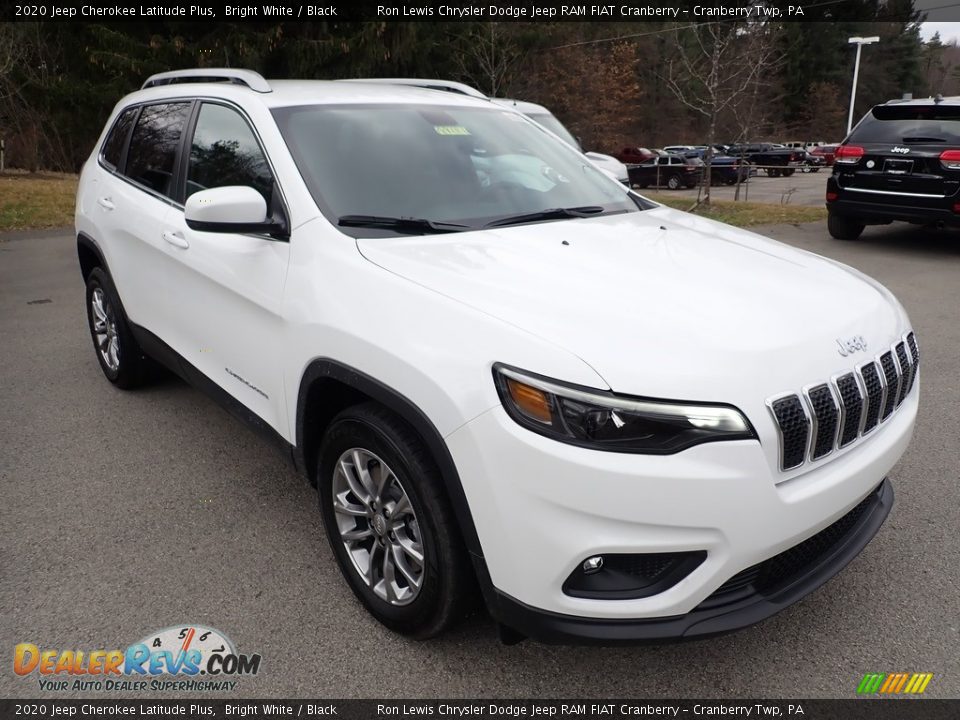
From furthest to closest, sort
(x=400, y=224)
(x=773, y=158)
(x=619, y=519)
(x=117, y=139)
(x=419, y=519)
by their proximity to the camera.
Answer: (x=773, y=158)
(x=117, y=139)
(x=400, y=224)
(x=419, y=519)
(x=619, y=519)

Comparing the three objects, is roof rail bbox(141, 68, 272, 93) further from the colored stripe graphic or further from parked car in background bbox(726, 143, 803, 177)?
parked car in background bbox(726, 143, 803, 177)

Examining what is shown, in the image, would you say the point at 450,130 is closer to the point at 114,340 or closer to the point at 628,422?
the point at 628,422

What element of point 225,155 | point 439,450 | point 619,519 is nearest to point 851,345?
point 619,519

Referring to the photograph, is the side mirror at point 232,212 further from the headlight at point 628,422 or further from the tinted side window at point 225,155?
the headlight at point 628,422

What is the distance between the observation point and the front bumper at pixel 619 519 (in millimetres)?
1849

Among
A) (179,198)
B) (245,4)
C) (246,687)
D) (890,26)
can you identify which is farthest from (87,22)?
(890,26)

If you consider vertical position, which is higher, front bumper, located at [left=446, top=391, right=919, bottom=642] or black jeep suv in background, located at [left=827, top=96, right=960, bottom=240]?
black jeep suv in background, located at [left=827, top=96, right=960, bottom=240]

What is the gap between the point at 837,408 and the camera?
2.08 meters

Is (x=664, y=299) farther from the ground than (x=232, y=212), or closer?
closer

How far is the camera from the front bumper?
1.85m

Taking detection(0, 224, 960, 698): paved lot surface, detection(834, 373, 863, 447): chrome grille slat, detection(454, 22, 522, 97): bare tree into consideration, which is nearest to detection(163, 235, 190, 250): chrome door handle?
detection(0, 224, 960, 698): paved lot surface

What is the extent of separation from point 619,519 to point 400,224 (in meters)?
1.43

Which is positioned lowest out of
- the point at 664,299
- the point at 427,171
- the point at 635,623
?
the point at 635,623

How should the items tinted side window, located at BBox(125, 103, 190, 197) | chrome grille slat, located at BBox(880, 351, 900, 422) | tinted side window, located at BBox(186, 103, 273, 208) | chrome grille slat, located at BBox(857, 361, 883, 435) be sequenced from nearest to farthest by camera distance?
1. chrome grille slat, located at BBox(857, 361, 883, 435)
2. chrome grille slat, located at BBox(880, 351, 900, 422)
3. tinted side window, located at BBox(186, 103, 273, 208)
4. tinted side window, located at BBox(125, 103, 190, 197)
